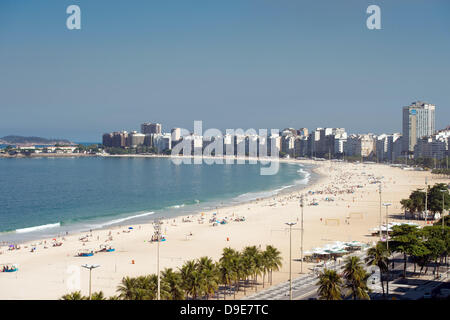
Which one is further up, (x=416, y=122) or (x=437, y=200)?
(x=416, y=122)

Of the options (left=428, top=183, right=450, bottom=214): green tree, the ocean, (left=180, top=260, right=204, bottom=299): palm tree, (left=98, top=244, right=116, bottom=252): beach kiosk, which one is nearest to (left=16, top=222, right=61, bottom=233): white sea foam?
the ocean

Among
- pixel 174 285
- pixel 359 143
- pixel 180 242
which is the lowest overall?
pixel 180 242

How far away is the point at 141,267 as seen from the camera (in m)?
23.8

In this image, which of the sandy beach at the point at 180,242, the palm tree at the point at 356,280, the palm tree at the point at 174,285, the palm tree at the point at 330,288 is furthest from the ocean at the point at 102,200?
the palm tree at the point at 356,280

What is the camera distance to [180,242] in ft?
101

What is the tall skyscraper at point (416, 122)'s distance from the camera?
142 meters

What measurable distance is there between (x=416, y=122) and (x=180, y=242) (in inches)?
5155

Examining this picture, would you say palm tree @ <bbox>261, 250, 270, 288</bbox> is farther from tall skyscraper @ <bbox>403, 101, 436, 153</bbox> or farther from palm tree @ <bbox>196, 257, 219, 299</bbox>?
tall skyscraper @ <bbox>403, 101, 436, 153</bbox>

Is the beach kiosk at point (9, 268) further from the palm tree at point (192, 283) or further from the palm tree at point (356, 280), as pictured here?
the palm tree at point (356, 280)

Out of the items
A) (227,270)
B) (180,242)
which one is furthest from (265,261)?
(180,242)

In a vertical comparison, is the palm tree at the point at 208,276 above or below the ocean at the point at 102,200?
above

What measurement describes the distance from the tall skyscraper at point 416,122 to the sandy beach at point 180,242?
324 feet

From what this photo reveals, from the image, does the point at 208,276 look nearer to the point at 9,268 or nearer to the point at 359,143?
the point at 9,268

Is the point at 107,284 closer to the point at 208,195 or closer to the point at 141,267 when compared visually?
the point at 141,267
